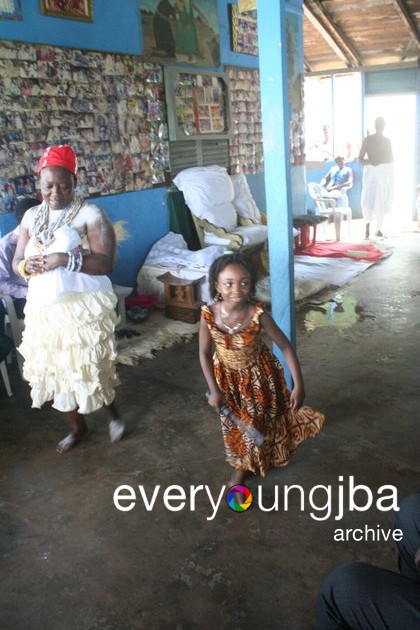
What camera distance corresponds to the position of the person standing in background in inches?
290

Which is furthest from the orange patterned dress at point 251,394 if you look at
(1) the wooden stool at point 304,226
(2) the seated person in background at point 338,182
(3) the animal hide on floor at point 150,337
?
(2) the seated person in background at point 338,182

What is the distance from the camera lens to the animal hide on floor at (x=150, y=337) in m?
3.85

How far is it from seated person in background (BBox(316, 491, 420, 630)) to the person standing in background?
6.92 m

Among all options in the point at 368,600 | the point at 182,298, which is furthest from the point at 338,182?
the point at 368,600

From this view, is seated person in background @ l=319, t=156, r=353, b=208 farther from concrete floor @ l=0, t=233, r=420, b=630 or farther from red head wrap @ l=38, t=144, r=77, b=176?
red head wrap @ l=38, t=144, r=77, b=176

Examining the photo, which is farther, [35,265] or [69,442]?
[69,442]

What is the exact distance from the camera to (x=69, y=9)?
13.3ft

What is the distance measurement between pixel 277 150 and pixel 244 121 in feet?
13.2

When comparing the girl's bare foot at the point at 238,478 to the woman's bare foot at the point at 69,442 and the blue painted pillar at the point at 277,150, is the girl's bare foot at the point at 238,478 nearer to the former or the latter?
the blue painted pillar at the point at 277,150

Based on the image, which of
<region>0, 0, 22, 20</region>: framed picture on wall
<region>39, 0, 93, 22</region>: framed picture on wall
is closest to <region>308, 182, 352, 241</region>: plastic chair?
<region>39, 0, 93, 22</region>: framed picture on wall

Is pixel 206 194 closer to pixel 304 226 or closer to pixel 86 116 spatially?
pixel 86 116

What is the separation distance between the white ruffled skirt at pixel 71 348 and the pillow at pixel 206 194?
9.77 feet

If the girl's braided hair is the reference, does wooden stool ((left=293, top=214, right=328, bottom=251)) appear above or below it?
below

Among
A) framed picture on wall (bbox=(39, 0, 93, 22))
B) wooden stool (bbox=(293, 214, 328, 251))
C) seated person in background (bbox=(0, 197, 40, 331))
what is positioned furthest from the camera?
wooden stool (bbox=(293, 214, 328, 251))
